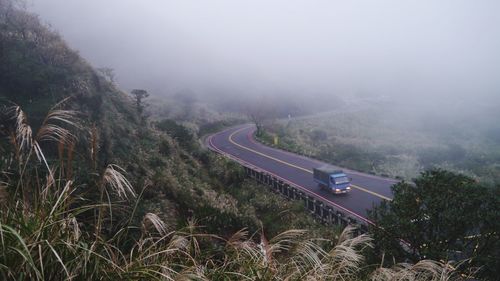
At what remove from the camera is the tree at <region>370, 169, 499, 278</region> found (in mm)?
10617

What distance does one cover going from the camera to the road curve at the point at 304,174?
24.2 meters

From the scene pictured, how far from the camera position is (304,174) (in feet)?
105

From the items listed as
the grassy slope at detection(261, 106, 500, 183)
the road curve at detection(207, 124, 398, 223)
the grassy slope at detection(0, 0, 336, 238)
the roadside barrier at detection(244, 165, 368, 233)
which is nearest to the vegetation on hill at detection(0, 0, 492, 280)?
the grassy slope at detection(0, 0, 336, 238)

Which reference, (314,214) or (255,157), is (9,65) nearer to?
(314,214)

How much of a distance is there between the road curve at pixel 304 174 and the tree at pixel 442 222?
7.08m

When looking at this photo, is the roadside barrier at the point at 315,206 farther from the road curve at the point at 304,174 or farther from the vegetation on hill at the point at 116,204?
the road curve at the point at 304,174

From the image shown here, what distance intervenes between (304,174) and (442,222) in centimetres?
2122

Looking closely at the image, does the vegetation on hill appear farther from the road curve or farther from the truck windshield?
the truck windshield

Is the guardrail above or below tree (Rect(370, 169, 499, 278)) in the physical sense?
below

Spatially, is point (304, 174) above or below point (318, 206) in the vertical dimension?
below

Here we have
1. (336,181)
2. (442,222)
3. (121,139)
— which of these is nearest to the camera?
(442,222)

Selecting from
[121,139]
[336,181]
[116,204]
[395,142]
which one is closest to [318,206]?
[336,181]

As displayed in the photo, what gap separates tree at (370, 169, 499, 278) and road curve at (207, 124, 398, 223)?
7078 millimetres

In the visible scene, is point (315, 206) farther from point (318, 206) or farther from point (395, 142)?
point (395, 142)
